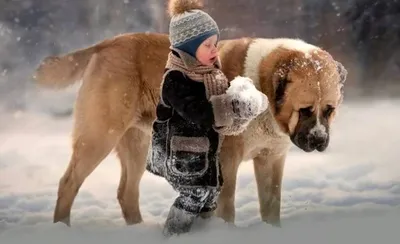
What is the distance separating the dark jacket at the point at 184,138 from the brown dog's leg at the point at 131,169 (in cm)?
58

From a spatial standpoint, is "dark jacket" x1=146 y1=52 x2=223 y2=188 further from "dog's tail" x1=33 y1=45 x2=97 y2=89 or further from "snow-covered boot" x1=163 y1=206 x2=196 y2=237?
"dog's tail" x1=33 y1=45 x2=97 y2=89

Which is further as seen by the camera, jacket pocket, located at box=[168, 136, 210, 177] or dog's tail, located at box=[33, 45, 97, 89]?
dog's tail, located at box=[33, 45, 97, 89]

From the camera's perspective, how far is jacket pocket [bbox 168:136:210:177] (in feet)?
5.24

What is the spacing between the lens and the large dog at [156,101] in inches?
69.1

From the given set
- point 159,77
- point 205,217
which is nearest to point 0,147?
point 159,77

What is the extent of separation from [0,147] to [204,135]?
1014 millimetres

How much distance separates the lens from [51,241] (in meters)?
1.67

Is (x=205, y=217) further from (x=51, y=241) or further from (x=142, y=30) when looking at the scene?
(x=142, y=30)

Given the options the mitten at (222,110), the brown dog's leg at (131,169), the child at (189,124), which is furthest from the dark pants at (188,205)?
the brown dog's leg at (131,169)

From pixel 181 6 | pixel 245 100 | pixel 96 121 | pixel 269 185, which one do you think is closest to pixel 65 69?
pixel 96 121

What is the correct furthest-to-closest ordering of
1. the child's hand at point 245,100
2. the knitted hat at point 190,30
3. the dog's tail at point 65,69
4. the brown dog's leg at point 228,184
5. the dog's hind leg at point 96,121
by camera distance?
the dog's tail at point 65,69
the dog's hind leg at point 96,121
the brown dog's leg at point 228,184
the knitted hat at point 190,30
the child's hand at point 245,100

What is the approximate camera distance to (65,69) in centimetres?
218

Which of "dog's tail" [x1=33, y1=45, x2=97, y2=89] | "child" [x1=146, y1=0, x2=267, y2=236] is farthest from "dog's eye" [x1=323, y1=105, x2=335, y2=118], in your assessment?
"dog's tail" [x1=33, y1=45, x2=97, y2=89]

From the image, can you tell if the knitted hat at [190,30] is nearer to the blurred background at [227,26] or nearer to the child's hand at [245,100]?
the child's hand at [245,100]
